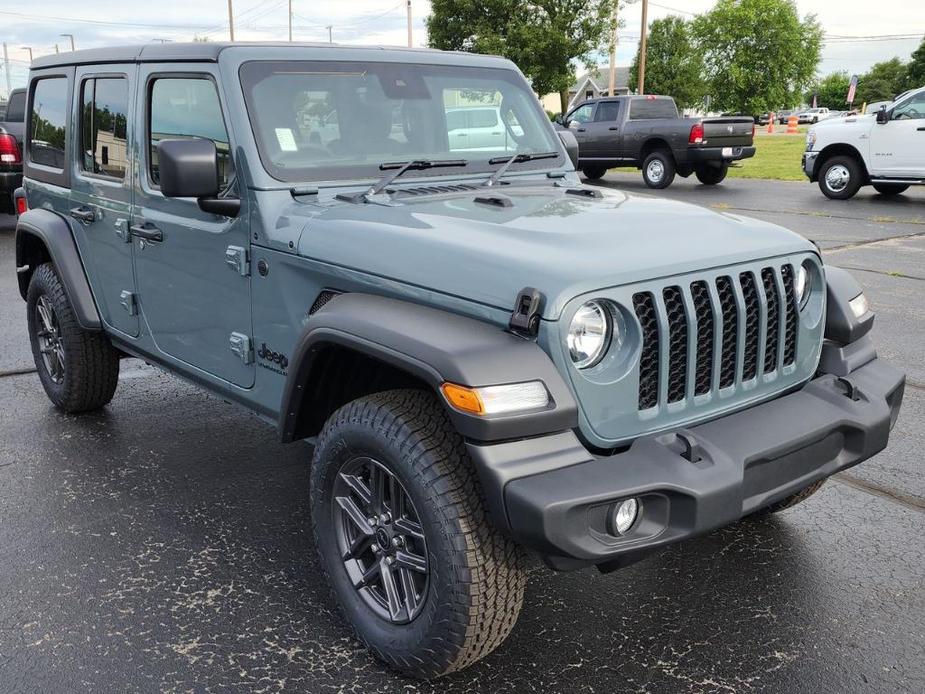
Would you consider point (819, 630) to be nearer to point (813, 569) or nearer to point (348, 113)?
point (813, 569)

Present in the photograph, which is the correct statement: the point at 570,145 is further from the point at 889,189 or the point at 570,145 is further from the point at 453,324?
the point at 889,189

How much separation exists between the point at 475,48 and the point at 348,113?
39394 millimetres

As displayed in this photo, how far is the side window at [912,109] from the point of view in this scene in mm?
14125

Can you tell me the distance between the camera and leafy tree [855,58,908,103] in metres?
114

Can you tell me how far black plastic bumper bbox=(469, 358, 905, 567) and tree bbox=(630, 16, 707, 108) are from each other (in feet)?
263

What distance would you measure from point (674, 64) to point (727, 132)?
219ft

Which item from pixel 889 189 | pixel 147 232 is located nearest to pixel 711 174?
pixel 889 189

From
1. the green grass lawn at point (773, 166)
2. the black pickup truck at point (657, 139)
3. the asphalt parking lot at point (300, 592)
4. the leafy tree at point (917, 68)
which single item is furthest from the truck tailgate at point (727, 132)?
the leafy tree at point (917, 68)

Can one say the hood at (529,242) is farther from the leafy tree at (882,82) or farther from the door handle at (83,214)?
the leafy tree at (882,82)

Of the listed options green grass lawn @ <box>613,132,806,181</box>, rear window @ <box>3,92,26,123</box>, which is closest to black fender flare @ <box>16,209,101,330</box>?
rear window @ <box>3,92,26,123</box>

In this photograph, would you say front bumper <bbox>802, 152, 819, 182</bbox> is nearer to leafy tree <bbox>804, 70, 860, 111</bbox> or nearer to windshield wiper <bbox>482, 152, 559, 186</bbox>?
windshield wiper <bbox>482, 152, 559, 186</bbox>

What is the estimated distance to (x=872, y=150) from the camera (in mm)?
14680

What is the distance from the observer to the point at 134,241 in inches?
156

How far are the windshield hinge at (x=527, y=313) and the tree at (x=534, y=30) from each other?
39.0m
